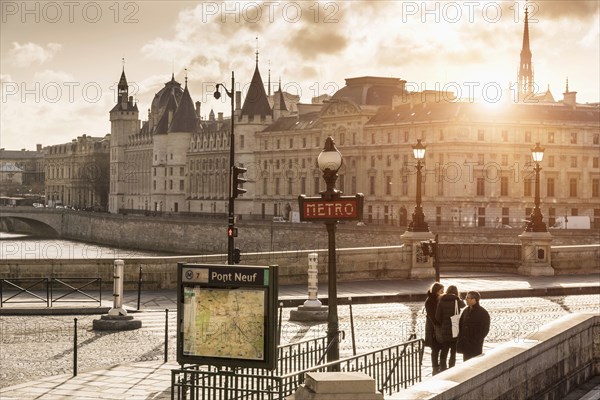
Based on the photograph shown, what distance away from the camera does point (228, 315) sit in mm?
→ 11195

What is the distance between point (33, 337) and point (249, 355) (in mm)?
8968

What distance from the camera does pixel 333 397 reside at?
8.62 metres

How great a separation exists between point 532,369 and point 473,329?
1207 mm

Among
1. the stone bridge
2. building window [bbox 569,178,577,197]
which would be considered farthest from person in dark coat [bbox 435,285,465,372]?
the stone bridge

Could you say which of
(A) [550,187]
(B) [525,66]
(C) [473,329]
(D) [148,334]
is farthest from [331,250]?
(B) [525,66]

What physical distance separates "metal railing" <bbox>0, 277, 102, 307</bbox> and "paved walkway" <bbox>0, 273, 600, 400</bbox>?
339mm

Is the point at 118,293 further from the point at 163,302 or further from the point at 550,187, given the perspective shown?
the point at 550,187

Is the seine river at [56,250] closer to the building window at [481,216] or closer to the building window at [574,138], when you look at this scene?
the building window at [481,216]

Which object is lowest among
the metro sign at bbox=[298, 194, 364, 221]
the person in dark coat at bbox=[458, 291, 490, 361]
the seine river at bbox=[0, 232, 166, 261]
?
the seine river at bbox=[0, 232, 166, 261]

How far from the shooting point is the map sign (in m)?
11.1

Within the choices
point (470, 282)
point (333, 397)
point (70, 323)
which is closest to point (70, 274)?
A: point (70, 323)

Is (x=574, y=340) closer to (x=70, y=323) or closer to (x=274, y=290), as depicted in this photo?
(x=274, y=290)

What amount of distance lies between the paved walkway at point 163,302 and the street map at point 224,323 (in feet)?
7.50

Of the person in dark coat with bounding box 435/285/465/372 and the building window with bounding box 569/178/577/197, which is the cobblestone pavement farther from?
the building window with bounding box 569/178/577/197
